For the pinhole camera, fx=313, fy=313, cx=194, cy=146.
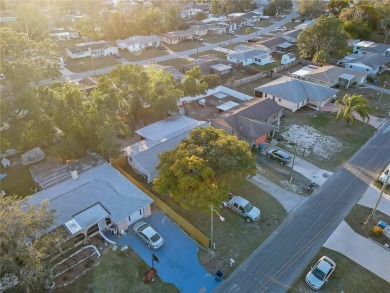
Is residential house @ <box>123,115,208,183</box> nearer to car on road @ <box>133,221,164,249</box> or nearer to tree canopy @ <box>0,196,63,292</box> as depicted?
car on road @ <box>133,221,164,249</box>

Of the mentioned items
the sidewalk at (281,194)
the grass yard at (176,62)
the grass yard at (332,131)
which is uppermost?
the grass yard at (176,62)

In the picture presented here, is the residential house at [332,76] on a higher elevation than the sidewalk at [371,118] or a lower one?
higher

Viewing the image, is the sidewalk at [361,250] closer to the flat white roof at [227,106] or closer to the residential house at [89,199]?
the residential house at [89,199]

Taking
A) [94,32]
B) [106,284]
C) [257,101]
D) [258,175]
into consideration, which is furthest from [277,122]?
[94,32]

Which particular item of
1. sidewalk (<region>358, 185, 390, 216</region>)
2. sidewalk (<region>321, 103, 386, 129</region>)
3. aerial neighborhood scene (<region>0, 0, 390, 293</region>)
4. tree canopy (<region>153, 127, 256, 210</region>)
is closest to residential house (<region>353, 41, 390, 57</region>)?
aerial neighborhood scene (<region>0, 0, 390, 293</region>)

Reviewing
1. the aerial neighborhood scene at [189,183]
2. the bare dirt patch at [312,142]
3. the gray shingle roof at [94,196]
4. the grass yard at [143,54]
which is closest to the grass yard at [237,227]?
the aerial neighborhood scene at [189,183]

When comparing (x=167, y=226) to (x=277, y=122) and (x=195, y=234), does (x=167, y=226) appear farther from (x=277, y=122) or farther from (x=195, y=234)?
(x=277, y=122)
